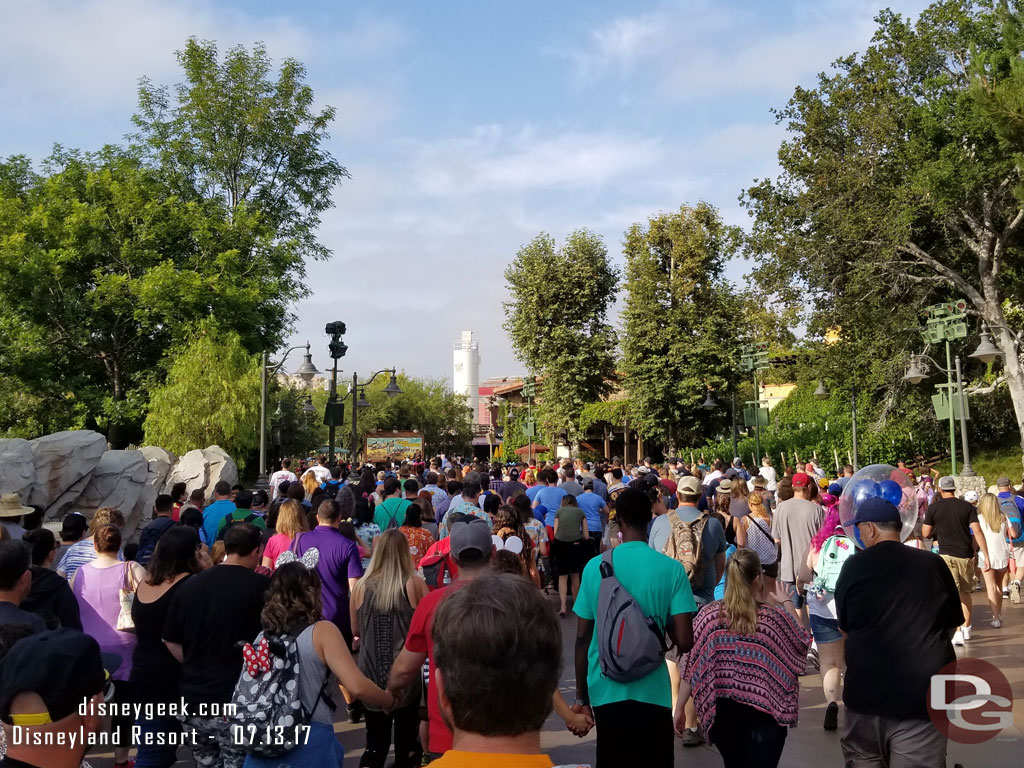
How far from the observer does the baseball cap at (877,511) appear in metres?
4.40

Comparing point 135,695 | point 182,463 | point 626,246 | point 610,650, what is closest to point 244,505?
point 135,695

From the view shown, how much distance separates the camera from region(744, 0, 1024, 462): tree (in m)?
26.8

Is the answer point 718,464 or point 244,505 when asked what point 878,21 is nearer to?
point 718,464

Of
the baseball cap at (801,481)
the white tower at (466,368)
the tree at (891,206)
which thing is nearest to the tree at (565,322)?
the tree at (891,206)

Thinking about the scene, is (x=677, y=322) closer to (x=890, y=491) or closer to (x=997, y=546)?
(x=997, y=546)

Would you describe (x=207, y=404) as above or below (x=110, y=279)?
below

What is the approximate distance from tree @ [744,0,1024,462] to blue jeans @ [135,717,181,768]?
25941 mm

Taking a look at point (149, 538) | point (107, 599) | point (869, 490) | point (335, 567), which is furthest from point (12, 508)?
point (869, 490)

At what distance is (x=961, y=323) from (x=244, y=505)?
15.3 m

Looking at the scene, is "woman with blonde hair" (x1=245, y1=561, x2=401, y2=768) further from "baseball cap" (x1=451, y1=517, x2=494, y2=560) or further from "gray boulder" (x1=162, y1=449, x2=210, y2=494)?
"gray boulder" (x1=162, y1=449, x2=210, y2=494)

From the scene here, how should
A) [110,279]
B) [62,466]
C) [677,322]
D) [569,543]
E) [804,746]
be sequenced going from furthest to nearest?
[677,322], [110,279], [62,466], [569,543], [804,746]

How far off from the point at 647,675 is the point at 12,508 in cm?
595

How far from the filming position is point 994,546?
11.0 metres

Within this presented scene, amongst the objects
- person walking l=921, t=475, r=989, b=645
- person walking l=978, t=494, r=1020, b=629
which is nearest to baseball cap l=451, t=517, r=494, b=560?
person walking l=921, t=475, r=989, b=645
